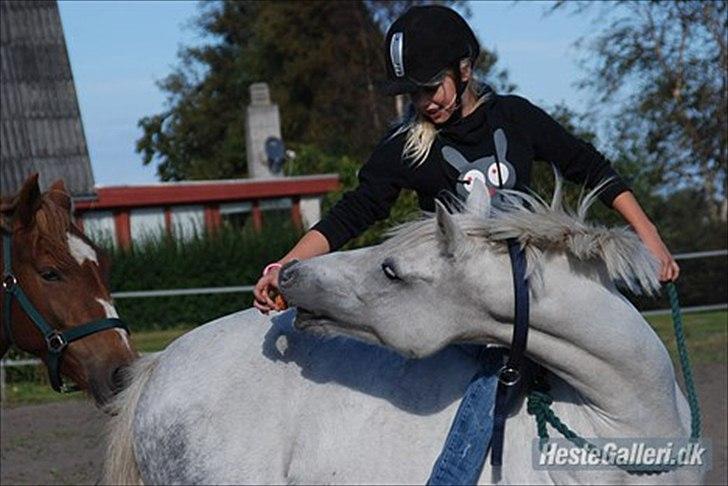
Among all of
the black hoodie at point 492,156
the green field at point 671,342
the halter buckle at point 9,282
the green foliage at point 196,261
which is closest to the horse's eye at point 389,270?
the black hoodie at point 492,156

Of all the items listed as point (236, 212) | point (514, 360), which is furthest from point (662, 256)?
point (236, 212)

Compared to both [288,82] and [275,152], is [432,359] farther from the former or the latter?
[288,82]

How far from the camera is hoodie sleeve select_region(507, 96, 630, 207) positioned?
11.3ft

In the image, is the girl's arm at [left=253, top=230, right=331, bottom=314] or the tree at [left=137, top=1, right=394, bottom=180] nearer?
the girl's arm at [left=253, top=230, right=331, bottom=314]

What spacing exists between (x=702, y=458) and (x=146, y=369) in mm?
1548

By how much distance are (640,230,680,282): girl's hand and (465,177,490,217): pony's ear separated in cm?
44

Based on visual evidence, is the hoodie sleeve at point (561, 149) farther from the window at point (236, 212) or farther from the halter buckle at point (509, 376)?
the window at point (236, 212)

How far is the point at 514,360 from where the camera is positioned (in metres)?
2.99

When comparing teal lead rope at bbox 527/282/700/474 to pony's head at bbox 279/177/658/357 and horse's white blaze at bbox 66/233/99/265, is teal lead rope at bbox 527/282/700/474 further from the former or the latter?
horse's white blaze at bbox 66/233/99/265

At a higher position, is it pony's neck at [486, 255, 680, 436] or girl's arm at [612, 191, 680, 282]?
girl's arm at [612, 191, 680, 282]

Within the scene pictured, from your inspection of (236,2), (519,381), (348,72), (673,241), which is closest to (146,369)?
(519,381)

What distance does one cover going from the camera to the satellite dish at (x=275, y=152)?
1302 inches

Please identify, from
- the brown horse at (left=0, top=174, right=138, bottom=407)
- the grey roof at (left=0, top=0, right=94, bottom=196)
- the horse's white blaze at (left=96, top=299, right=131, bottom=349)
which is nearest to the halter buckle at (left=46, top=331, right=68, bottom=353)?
the brown horse at (left=0, top=174, right=138, bottom=407)

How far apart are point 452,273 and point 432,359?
36 centimetres
